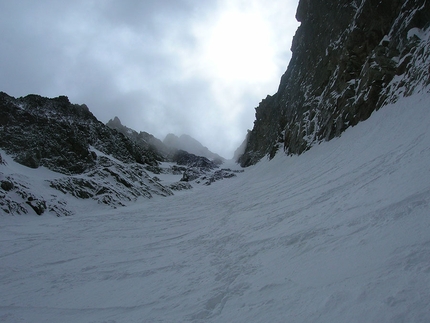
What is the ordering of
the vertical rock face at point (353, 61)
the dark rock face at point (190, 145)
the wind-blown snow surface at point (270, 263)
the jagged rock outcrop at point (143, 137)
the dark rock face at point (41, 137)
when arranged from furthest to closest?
the dark rock face at point (190, 145)
the jagged rock outcrop at point (143, 137)
the dark rock face at point (41, 137)
the vertical rock face at point (353, 61)
the wind-blown snow surface at point (270, 263)

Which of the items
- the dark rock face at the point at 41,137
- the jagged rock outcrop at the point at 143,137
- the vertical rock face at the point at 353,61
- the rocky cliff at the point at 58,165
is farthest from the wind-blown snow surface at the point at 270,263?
the jagged rock outcrop at the point at 143,137

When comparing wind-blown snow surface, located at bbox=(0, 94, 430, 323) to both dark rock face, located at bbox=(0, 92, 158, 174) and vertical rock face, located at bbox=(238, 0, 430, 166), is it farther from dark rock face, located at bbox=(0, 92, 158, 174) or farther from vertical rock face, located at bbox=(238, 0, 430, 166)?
dark rock face, located at bbox=(0, 92, 158, 174)

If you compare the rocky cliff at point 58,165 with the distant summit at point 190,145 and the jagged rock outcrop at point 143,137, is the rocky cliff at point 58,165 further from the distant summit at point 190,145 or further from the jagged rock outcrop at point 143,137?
the distant summit at point 190,145

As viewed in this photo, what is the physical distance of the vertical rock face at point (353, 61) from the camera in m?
19.0

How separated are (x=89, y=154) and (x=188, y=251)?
99.2 ft

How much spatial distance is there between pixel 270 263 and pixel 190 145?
157337mm

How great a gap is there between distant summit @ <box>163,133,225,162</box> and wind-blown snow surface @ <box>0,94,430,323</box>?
137085 millimetres

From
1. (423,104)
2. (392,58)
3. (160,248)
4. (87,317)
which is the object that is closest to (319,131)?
(392,58)

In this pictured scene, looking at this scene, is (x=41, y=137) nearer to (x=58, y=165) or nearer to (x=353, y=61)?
(x=58, y=165)

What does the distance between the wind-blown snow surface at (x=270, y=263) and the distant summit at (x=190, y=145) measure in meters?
137

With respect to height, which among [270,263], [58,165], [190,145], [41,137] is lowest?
[270,263]

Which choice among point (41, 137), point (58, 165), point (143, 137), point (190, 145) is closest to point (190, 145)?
point (190, 145)

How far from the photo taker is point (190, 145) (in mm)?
162000

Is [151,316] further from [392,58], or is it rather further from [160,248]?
[392,58]
